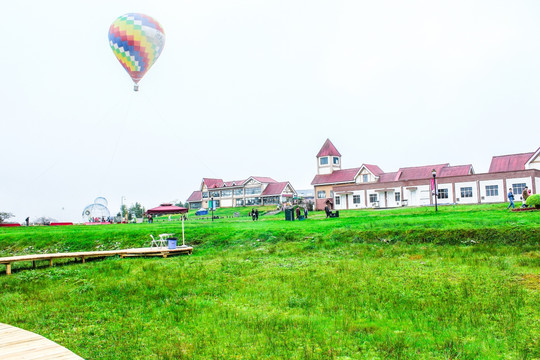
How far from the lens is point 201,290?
40.0ft

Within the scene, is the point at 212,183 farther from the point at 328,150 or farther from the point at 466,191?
the point at 466,191

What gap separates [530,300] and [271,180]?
300ft

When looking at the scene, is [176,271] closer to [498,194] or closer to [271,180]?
[498,194]

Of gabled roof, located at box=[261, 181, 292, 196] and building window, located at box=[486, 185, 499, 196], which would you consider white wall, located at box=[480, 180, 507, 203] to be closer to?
building window, located at box=[486, 185, 499, 196]

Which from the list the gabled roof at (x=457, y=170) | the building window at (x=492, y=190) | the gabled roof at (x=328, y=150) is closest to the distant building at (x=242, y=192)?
the gabled roof at (x=328, y=150)

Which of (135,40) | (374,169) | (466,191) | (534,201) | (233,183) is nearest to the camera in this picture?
(534,201)

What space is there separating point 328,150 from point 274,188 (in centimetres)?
2182

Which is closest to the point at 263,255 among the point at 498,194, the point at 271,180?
the point at 498,194

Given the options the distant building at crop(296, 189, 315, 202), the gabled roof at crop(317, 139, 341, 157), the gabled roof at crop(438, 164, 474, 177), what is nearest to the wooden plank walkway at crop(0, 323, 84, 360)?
the gabled roof at crop(438, 164, 474, 177)

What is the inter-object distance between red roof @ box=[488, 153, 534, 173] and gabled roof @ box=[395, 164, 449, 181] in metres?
7.42

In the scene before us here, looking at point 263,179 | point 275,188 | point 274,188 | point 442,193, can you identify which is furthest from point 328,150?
point 442,193

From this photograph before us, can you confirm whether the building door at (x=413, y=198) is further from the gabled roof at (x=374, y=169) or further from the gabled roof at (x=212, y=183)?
the gabled roof at (x=212, y=183)

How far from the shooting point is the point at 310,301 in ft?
34.0

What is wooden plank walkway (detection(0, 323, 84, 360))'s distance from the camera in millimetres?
5074
